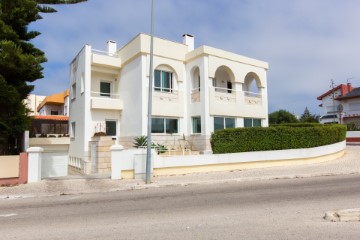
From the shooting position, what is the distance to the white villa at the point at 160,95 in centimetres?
2075

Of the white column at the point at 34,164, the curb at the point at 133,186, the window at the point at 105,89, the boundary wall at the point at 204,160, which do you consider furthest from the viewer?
the window at the point at 105,89

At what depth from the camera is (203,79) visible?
832 inches

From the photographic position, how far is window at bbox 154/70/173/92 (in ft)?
70.3

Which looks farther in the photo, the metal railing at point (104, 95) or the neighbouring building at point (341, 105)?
the neighbouring building at point (341, 105)

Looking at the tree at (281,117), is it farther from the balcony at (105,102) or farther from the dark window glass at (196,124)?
the balcony at (105,102)

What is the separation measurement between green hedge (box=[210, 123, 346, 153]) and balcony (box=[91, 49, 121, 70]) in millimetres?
10676

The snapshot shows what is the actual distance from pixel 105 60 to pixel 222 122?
33.9ft

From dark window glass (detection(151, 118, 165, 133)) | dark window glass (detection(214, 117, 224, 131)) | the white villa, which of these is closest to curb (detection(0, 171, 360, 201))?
the white villa

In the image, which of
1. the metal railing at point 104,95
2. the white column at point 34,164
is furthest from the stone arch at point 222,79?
the white column at point 34,164

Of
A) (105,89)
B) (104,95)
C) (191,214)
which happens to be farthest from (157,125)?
(191,214)

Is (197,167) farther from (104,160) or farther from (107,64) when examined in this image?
(107,64)

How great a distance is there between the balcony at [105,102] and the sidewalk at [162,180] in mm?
7289

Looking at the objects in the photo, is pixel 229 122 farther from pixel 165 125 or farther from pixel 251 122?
pixel 165 125

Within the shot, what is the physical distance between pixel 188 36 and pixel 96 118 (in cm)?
1011
